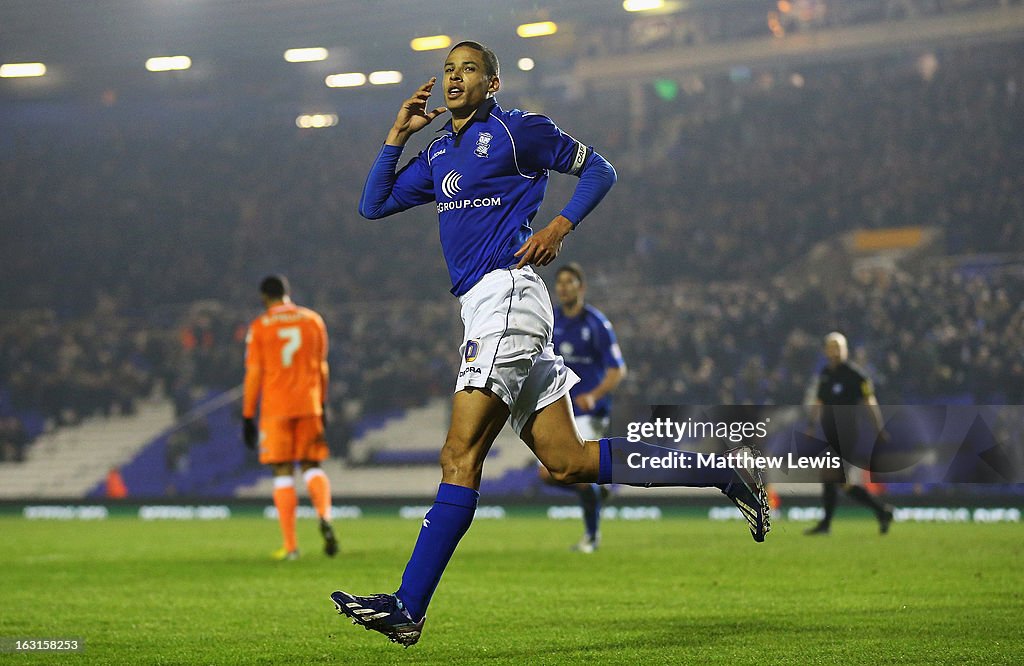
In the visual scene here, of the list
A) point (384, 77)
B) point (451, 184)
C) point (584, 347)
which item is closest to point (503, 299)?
point (451, 184)

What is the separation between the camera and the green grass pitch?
4980mm

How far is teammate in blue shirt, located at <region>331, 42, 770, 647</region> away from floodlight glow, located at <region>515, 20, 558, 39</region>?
19849mm

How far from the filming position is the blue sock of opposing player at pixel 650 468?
470 centimetres

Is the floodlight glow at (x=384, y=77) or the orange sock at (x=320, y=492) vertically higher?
the floodlight glow at (x=384, y=77)

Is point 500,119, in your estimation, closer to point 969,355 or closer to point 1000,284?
point 969,355

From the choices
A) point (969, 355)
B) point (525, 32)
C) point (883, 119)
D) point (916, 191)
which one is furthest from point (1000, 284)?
point (525, 32)

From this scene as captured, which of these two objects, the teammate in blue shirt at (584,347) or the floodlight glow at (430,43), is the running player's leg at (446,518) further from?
the floodlight glow at (430,43)

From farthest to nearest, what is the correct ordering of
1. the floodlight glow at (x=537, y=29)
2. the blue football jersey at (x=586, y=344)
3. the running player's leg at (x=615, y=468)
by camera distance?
the floodlight glow at (x=537, y=29) → the blue football jersey at (x=586, y=344) → the running player's leg at (x=615, y=468)

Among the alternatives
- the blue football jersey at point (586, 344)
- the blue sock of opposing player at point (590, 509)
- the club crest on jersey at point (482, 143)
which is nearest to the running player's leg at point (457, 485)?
the club crest on jersey at point (482, 143)

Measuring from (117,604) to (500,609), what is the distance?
2.14 metres

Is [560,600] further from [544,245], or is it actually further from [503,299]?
[544,245]

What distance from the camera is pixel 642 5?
23859mm

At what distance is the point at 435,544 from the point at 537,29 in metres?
21.4

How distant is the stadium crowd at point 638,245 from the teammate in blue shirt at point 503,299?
1582cm
